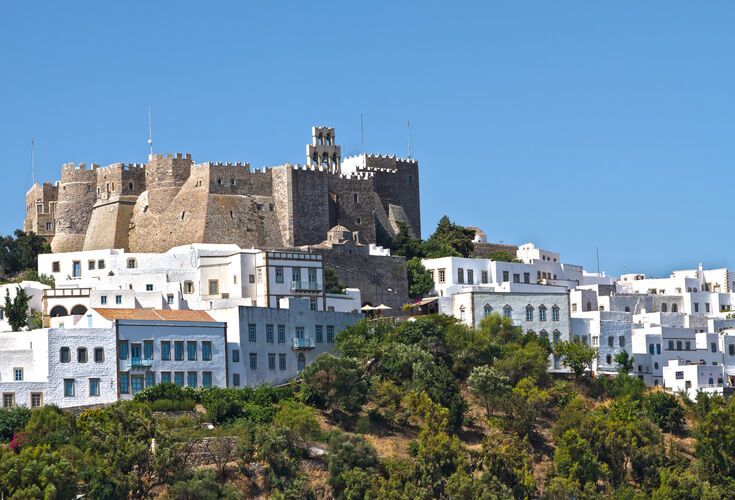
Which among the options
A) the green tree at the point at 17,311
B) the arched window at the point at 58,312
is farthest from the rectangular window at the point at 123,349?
the arched window at the point at 58,312

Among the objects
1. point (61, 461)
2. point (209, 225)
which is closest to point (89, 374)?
point (61, 461)

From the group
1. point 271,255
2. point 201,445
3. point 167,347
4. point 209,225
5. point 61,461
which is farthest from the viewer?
point 209,225

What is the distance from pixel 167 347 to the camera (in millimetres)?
78000

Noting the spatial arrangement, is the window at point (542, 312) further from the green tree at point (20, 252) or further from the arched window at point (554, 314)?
the green tree at point (20, 252)

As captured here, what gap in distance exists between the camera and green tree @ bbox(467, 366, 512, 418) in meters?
82.6

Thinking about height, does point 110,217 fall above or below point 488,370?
above

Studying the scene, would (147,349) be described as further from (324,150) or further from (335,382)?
(324,150)

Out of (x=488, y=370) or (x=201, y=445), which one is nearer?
(x=201, y=445)

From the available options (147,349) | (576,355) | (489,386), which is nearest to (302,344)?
(489,386)

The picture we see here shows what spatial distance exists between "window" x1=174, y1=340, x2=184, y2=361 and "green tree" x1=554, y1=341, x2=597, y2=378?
20.5 metres

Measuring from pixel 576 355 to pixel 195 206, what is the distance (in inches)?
978

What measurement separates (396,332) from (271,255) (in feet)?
27.7

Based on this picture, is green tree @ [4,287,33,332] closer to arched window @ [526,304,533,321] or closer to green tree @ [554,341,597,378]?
arched window @ [526,304,533,321]

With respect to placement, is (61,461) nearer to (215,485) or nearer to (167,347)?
(215,485)
